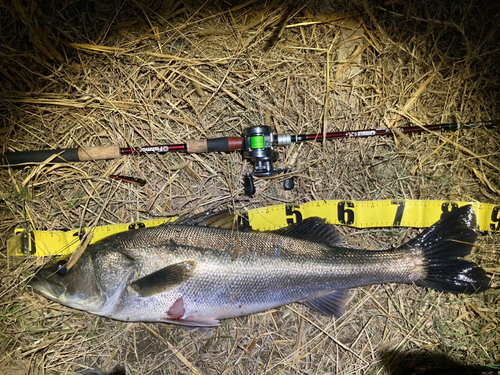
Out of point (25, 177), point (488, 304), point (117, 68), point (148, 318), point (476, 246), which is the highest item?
point (117, 68)

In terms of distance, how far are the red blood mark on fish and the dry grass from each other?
0.53 meters

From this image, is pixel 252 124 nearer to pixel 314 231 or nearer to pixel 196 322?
pixel 314 231

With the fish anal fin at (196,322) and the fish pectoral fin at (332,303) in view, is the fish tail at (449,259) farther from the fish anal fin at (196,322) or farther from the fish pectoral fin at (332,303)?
the fish anal fin at (196,322)

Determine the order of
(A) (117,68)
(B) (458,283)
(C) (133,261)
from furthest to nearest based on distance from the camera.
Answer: (A) (117,68) < (B) (458,283) < (C) (133,261)

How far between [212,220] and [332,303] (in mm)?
1322

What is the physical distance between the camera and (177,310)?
249 centimetres

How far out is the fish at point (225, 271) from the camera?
246 centimetres

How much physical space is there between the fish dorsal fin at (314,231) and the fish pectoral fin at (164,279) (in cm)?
84

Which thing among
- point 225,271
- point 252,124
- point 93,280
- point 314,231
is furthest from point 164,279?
point 252,124

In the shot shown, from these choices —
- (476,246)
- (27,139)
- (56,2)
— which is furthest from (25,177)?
(476,246)

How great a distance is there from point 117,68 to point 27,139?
44.9 inches

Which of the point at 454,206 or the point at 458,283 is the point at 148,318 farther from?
the point at 454,206

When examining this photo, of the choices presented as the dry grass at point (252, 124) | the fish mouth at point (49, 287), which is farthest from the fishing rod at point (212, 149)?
the fish mouth at point (49, 287)

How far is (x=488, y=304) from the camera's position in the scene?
292 cm
